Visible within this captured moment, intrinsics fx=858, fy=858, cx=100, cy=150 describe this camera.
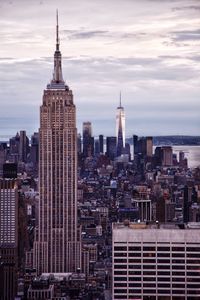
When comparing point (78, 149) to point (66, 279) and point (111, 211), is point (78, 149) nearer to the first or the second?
point (111, 211)

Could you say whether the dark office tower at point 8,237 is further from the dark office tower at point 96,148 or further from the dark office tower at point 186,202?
the dark office tower at point 186,202

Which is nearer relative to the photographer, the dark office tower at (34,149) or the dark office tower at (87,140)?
the dark office tower at (87,140)

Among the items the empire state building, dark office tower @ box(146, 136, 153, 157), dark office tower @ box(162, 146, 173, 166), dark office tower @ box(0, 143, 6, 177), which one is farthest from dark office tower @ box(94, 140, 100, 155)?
the empire state building

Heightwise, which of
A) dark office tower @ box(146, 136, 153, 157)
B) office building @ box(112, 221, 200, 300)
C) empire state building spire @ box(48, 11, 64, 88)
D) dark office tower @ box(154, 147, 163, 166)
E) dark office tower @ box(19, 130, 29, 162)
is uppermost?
empire state building spire @ box(48, 11, 64, 88)

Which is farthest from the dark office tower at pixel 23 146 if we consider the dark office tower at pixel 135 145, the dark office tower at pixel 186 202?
the dark office tower at pixel 186 202

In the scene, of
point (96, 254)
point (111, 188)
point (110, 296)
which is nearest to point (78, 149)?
point (111, 188)

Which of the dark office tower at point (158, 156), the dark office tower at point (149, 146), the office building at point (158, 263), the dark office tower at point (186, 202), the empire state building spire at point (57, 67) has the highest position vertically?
the empire state building spire at point (57, 67)

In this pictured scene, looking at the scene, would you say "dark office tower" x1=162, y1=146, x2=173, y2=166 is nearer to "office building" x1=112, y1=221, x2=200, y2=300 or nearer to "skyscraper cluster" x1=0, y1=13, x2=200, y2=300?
"skyscraper cluster" x1=0, y1=13, x2=200, y2=300
